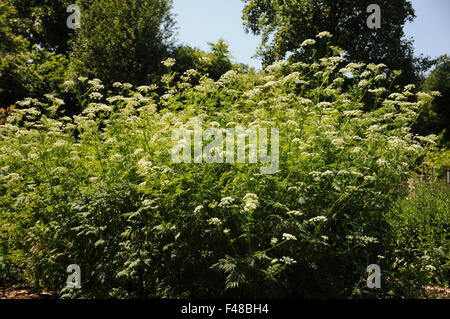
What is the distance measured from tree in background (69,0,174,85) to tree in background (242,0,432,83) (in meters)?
6.87

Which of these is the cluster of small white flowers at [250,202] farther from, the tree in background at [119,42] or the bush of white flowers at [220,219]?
the tree in background at [119,42]

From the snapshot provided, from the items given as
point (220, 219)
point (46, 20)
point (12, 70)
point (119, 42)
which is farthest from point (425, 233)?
point (46, 20)

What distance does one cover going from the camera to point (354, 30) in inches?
675

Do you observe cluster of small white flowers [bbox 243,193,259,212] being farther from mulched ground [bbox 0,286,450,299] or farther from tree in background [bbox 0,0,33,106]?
tree in background [bbox 0,0,33,106]

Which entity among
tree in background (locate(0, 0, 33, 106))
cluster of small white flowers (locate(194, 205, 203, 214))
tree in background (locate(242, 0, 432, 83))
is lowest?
cluster of small white flowers (locate(194, 205, 203, 214))

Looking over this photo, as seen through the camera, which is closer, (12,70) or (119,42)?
(12,70)

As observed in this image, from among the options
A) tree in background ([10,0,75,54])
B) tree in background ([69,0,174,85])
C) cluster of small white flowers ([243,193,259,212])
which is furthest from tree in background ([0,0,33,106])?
cluster of small white flowers ([243,193,259,212])

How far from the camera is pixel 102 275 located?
3248 millimetres

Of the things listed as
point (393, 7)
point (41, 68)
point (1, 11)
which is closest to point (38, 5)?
point (1, 11)

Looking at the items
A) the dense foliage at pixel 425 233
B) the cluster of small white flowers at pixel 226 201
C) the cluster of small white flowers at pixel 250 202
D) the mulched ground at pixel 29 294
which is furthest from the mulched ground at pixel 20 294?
the dense foliage at pixel 425 233

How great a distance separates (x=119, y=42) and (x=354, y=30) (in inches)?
474

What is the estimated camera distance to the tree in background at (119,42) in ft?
49.1

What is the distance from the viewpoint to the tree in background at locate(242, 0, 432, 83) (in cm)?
1666

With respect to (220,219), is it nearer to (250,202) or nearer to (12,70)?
(250,202)
